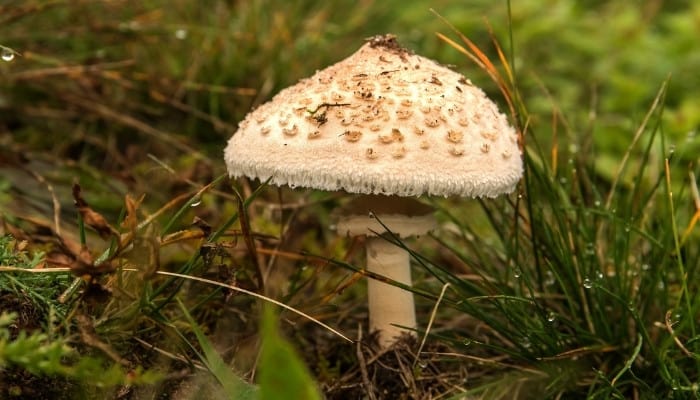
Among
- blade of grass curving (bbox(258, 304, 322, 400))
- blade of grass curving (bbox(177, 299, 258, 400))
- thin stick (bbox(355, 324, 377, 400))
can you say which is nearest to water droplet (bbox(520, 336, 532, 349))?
thin stick (bbox(355, 324, 377, 400))

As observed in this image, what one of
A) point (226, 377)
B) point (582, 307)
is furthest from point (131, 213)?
point (582, 307)

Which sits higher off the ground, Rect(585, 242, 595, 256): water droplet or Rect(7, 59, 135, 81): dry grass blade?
Rect(7, 59, 135, 81): dry grass blade

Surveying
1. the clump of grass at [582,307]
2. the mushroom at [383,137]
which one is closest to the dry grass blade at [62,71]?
the mushroom at [383,137]

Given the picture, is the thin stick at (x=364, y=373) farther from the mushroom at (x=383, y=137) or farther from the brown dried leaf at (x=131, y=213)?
the brown dried leaf at (x=131, y=213)

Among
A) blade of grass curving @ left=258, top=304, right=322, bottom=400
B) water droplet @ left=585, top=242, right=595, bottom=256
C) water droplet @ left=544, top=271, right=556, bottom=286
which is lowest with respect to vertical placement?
water droplet @ left=544, top=271, right=556, bottom=286

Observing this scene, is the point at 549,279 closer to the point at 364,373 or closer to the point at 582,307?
the point at 582,307

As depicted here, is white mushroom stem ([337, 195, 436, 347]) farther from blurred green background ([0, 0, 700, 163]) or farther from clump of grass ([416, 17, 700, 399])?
blurred green background ([0, 0, 700, 163])

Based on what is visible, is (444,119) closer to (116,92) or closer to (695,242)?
(695,242)
